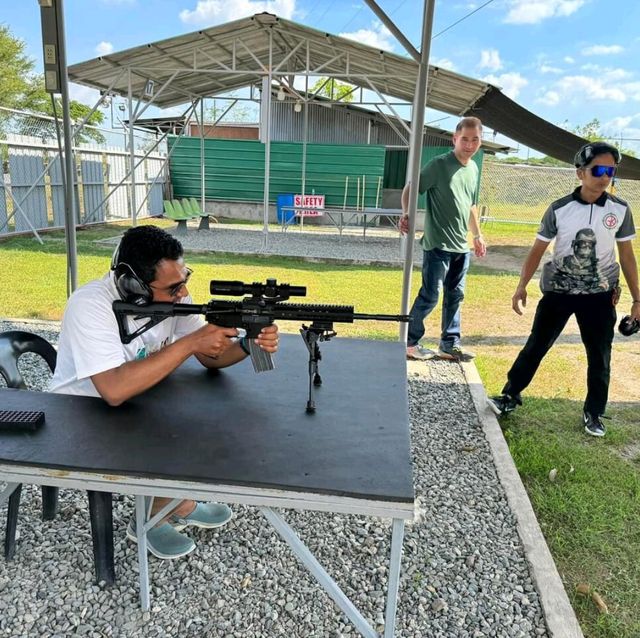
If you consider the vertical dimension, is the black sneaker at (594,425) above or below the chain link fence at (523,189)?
below

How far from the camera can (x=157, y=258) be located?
6.77 feet

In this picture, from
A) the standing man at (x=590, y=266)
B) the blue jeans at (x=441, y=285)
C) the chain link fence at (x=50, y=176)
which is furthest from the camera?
the chain link fence at (x=50, y=176)

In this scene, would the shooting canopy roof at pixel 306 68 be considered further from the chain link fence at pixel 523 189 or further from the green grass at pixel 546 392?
the chain link fence at pixel 523 189

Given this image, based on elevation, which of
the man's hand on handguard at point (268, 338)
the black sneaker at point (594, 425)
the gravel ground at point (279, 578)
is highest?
the man's hand on handguard at point (268, 338)

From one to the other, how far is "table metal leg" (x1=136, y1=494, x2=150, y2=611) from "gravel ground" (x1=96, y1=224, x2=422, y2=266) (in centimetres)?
901

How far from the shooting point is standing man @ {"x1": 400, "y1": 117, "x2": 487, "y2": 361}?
479 centimetres

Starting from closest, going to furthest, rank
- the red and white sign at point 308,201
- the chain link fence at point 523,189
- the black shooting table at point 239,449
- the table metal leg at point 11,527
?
the black shooting table at point 239,449
the table metal leg at point 11,527
the red and white sign at point 308,201
the chain link fence at point 523,189

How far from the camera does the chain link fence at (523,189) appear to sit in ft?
59.4

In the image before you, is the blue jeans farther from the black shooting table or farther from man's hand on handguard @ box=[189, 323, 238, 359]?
man's hand on handguard @ box=[189, 323, 238, 359]

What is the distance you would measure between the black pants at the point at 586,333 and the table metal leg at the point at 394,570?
2595 mm

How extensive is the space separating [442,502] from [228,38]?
34.1ft

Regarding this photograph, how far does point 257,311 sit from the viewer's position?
2018 mm

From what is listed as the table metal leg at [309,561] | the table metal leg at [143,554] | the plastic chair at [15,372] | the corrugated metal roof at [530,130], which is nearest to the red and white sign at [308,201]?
the corrugated metal roof at [530,130]

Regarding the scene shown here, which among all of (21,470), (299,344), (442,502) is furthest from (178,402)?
(442,502)
